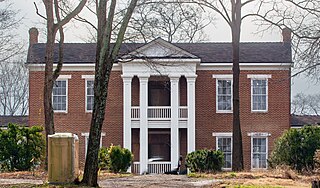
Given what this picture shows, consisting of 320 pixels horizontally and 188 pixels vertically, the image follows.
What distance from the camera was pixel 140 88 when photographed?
39.3 metres

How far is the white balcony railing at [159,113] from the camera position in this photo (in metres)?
39.7

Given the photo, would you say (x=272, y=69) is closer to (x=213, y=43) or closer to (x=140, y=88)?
(x=213, y=43)

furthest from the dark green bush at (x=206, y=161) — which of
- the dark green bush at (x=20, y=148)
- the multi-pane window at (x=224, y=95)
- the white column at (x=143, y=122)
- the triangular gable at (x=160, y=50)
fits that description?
the multi-pane window at (x=224, y=95)

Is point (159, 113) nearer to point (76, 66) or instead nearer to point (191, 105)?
point (191, 105)

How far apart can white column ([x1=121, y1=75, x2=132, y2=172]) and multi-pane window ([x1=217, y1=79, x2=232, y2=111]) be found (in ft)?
17.9

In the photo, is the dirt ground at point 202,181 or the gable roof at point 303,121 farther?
the gable roof at point 303,121

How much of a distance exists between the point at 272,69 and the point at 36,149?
59.6 feet

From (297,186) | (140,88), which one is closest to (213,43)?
(140,88)

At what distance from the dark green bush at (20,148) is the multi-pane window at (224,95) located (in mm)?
15873

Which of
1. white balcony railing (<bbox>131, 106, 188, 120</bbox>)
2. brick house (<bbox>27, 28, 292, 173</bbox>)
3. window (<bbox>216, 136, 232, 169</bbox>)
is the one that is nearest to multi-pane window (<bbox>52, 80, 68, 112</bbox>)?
brick house (<bbox>27, 28, 292, 173</bbox>)

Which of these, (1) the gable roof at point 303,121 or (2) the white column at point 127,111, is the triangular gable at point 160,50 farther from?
(1) the gable roof at point 303,121

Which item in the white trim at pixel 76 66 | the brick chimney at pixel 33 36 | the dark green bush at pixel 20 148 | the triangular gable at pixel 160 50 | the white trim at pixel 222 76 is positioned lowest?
the dark green bush at pixel 20 148

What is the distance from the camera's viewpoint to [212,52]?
4194 centimetres

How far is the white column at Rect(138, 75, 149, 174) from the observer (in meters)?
38.8
